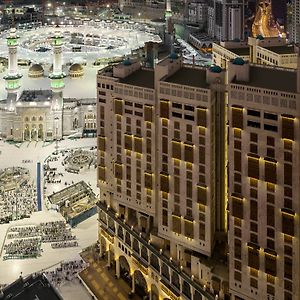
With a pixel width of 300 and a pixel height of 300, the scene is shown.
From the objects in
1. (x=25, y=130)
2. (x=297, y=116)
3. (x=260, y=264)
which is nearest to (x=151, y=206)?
(x=260, y=264)

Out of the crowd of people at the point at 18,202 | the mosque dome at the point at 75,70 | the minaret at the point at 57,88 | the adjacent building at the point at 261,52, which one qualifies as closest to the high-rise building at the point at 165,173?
the adjacent building at the point at 261,52

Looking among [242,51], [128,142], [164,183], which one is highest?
[242,51]

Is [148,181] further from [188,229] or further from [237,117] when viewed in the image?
[237,117]

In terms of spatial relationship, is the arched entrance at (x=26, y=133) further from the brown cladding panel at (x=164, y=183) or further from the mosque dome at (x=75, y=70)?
the brown cladding panel at (x=164, y=183)

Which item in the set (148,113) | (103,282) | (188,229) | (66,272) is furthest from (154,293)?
(148,113)

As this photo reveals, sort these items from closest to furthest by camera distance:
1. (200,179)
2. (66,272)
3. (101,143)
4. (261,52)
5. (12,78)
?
1. (200,179)
2. (66,272)
3. (101,143)
4. (261,52)
5. (12,78)

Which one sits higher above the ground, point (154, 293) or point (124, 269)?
point (124, 269)

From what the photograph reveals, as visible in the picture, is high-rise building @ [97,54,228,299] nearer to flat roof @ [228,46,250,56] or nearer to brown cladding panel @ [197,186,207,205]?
brown cladding panel @ [197,186,207,205]
